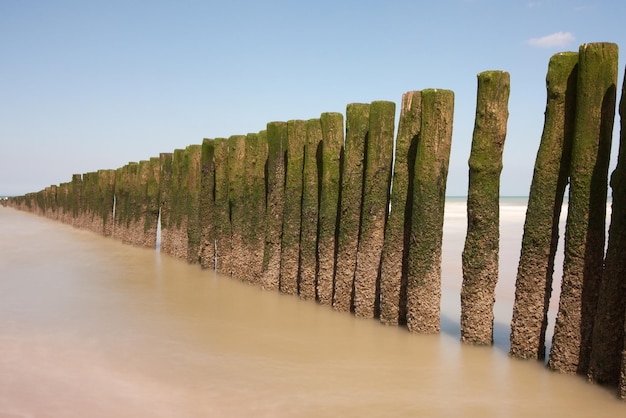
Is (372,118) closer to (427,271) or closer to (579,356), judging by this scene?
(427,271)

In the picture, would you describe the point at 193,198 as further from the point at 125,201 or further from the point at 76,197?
the point at 76,197

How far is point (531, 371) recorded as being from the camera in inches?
185

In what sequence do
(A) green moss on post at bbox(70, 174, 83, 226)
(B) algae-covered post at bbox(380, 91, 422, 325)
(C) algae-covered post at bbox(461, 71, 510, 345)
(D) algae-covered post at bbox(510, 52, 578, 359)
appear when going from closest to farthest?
(D) algae-covered post at bbox(510, 52, 578, 359) < (C) algae-covered post at bbox(461, 71, 510, 345) < (B) algae-covered post at bbox(380, 91, 422, 325) < (A) green moss on post at bbox(70, 174, 83, 226)

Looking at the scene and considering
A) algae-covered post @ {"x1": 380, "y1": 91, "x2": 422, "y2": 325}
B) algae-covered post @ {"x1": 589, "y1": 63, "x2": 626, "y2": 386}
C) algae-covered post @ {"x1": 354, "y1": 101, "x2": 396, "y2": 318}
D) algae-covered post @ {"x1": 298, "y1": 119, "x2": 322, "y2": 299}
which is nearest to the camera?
algae-covered post @ {"x1": 589, "y1": 63, "x2": 626, "y2": 386}

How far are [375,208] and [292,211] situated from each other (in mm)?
1554

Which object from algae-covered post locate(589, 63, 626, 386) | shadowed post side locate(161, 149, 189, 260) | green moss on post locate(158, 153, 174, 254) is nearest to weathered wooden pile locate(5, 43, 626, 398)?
algae-covered post locate(589, 63, 626, 386)

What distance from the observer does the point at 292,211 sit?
7.42m

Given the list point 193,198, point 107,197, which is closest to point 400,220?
point 193,198

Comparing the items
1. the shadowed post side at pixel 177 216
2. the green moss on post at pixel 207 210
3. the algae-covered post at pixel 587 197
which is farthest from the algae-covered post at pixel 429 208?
the shadowed post side at pixel 177 216

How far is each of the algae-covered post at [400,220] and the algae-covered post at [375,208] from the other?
0.21 m

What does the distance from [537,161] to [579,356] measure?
165 cm

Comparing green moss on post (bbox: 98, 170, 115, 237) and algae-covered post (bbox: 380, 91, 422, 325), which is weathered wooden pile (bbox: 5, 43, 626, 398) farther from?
green moss on post (bbox: 98, 170, 115, 237)

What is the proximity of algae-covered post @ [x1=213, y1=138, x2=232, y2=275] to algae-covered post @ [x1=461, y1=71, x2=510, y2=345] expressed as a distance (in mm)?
4668

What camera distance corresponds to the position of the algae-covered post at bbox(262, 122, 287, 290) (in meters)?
7.71
